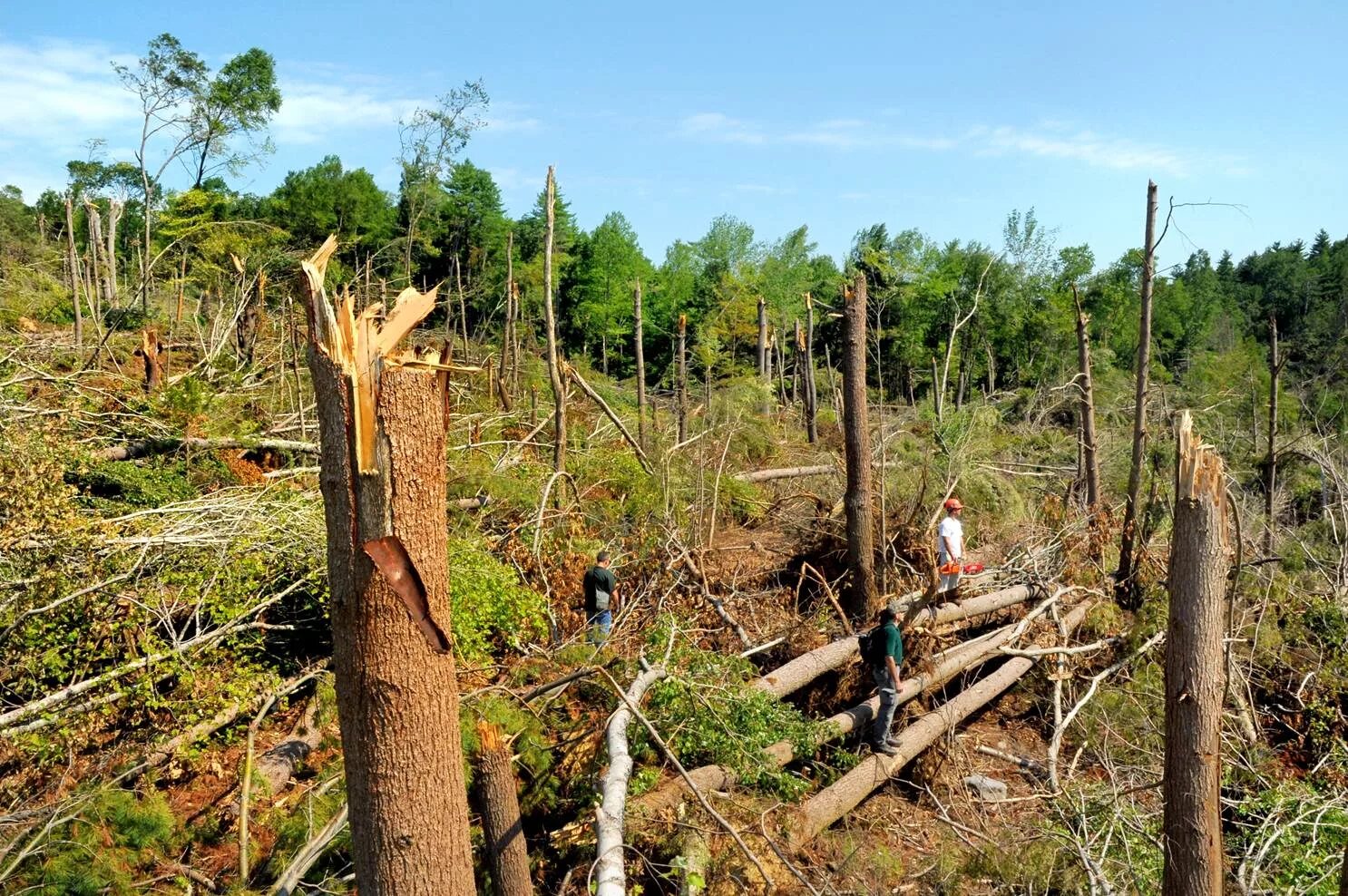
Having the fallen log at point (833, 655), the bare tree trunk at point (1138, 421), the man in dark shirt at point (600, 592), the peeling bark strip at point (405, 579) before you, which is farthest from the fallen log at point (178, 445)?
the bare tree trunk at point (1138, 421)

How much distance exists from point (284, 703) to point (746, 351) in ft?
101

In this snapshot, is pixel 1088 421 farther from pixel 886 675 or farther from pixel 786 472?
pixel 886 675

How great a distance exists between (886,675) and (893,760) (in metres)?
0.66

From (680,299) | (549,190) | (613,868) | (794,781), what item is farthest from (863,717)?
(680,299)

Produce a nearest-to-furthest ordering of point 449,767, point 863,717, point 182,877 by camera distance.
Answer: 1. point 449,767
2. point 182,877
3. point 863,717

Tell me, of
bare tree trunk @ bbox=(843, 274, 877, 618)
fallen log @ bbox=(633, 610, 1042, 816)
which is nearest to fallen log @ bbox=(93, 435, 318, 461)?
bare tree trunk @ bbox=(843, 274, 877, 618)

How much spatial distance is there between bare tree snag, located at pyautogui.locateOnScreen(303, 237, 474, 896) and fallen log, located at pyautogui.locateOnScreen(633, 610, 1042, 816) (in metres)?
2.81

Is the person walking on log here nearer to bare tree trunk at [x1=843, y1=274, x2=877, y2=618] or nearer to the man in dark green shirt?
the man in dark green shirt

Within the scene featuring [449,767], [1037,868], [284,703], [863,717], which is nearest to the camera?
[449,767]

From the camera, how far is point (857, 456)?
28.2 ft

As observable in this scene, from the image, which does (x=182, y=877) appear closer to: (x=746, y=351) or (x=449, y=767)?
(x=449, y=767)

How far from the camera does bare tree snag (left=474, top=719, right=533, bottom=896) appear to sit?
167 inches

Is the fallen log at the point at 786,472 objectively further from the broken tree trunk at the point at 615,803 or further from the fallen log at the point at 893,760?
the broken tree trunk at the point at 615,803

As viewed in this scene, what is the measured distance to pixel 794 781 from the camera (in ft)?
20.2
